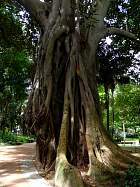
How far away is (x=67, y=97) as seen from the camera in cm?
966

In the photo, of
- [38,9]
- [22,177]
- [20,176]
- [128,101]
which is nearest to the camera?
[22,177]

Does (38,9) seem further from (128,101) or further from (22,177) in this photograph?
(128,101)

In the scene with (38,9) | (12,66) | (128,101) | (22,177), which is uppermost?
(12,66)

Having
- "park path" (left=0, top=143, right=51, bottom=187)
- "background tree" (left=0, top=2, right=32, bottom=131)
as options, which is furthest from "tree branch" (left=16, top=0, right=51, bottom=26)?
"park path" (left=0, top=143, right=51, bottom=187)

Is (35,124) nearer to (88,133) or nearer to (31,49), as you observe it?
(88,133)

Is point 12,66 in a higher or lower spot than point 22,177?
higher

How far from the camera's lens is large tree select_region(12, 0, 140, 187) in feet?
29.8

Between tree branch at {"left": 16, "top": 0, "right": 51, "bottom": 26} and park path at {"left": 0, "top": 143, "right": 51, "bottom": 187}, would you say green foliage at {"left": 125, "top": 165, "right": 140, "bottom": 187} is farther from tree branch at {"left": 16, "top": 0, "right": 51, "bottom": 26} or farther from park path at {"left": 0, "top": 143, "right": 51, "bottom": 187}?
tree branch at {"left": 16, "top": 0, "right": 51, "bottom": 26}

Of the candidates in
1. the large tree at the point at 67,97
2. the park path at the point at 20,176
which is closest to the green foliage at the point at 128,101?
the large tree at the point at 67,97

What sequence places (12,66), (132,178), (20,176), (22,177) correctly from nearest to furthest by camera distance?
(132,178) → (22,177) → (20,176) → (12,66)

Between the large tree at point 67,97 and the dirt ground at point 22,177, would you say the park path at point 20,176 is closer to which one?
the dirt ground at point 22,177

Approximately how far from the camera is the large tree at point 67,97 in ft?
29.8

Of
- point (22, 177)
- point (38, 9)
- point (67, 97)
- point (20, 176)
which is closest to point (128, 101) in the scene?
point (38, 9)

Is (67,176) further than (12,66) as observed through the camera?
No
